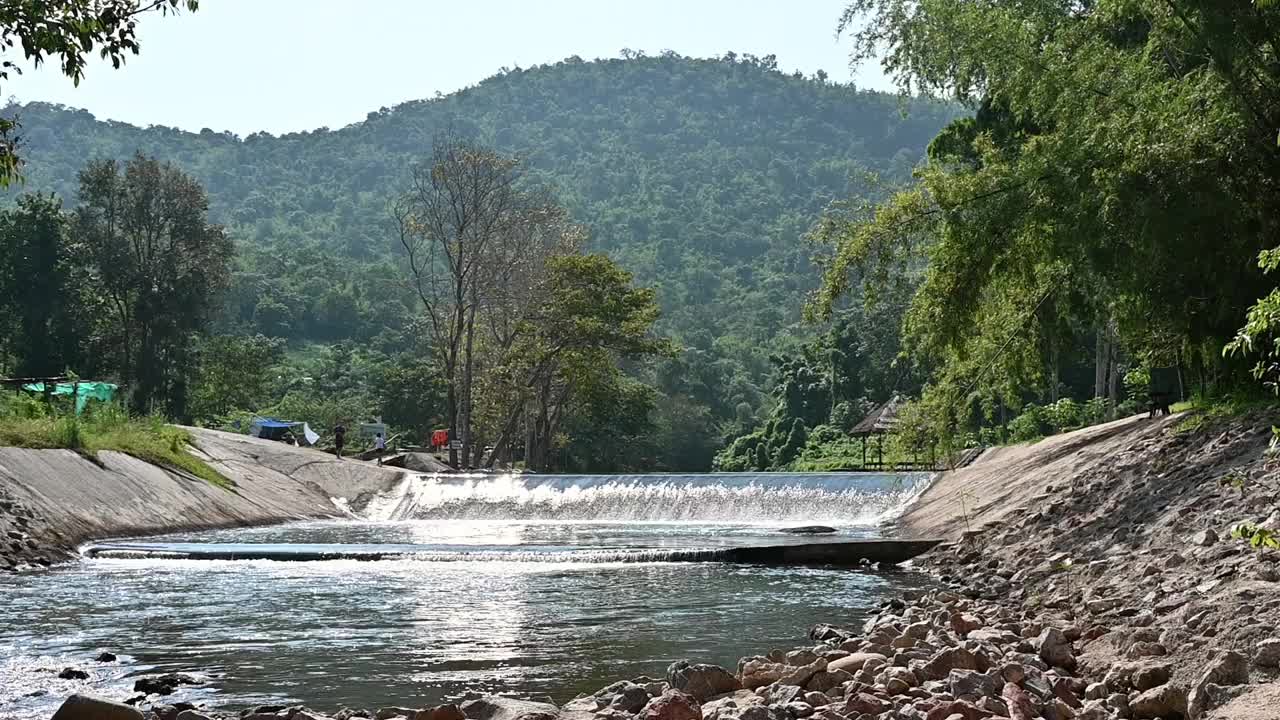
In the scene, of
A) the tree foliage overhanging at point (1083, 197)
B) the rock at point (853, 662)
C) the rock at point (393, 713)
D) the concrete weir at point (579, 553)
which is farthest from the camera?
the concrete weir at point (579, 553)

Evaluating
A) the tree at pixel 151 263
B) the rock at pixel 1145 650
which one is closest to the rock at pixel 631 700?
the rock at pixel 1145 650

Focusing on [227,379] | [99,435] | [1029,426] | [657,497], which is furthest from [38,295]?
[1029,426]

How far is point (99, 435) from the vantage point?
24469 mm

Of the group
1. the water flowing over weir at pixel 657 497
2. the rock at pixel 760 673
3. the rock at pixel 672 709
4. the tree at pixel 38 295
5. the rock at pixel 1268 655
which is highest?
the tree at pixel 38 295

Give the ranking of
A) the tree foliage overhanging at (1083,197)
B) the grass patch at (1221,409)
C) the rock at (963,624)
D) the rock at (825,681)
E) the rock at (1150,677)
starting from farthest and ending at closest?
1. the grass patch at (1221,409)
2. the tree foliage overhanging at (1083,197)
3. the rock at (963,624)
4. the rock at (825,681)
5. the rock at (1150,677)

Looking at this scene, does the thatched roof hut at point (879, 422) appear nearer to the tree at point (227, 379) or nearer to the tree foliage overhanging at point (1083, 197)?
the tree foliage overhanging at point (1083, 197)

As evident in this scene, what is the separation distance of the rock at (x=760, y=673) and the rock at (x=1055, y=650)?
1647 millimetres

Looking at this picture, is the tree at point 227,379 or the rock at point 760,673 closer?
the rock at point 760,673

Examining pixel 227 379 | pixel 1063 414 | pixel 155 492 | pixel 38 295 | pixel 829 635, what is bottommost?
pixel 829 635

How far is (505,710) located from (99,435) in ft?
64.4

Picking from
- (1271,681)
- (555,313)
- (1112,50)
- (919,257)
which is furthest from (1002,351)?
(555,313)

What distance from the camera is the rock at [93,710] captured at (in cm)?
672

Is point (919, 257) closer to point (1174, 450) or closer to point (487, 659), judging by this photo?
point (1174, 450)

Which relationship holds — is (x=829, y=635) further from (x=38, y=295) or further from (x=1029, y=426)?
(x=38, y=295)
